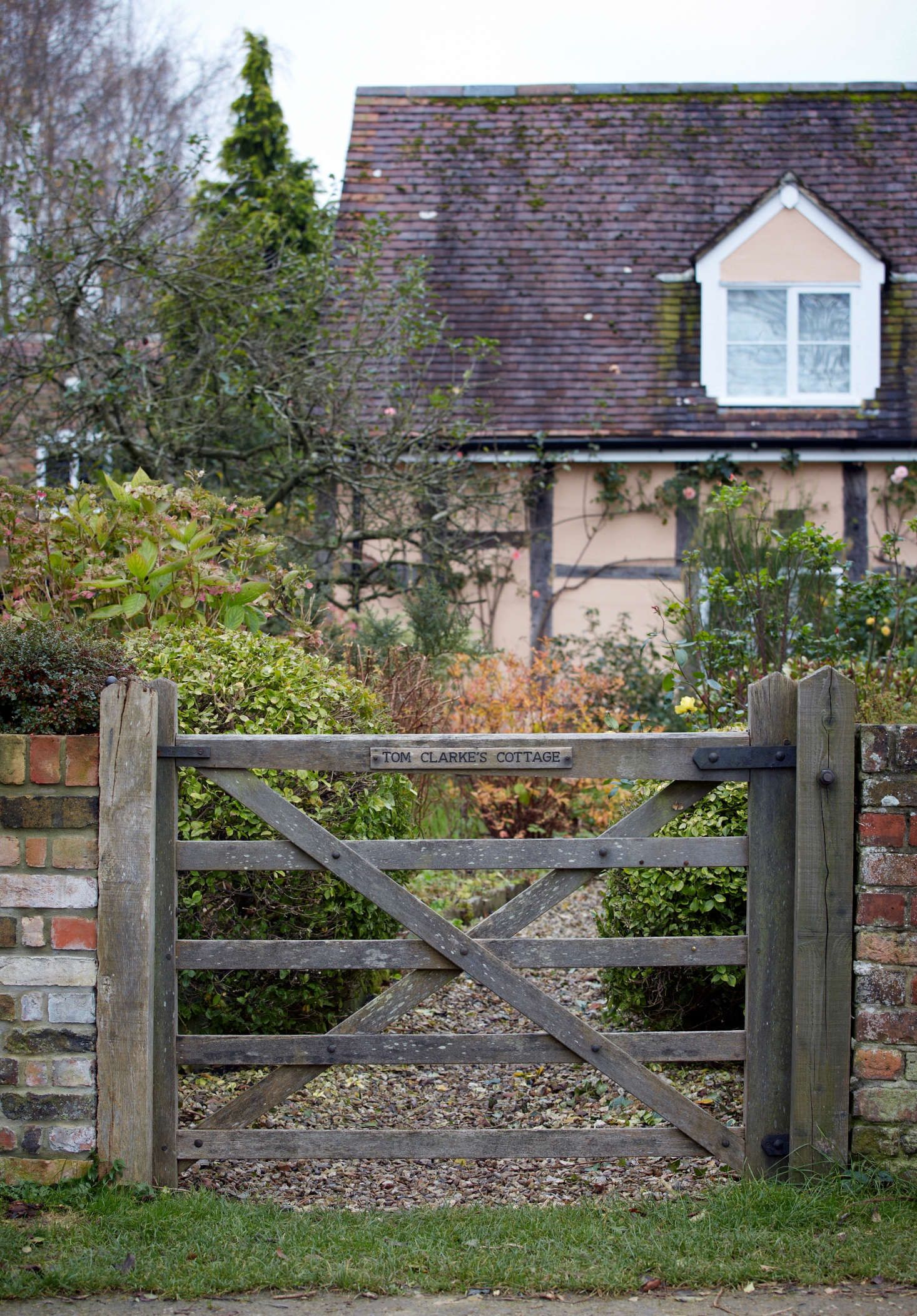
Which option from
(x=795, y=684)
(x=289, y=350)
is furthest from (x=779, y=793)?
(x=289, y=350)

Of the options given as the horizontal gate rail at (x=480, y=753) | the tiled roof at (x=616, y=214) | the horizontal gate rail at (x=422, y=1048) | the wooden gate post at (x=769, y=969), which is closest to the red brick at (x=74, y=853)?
the horizontal gate rail at (x=480, y=753)

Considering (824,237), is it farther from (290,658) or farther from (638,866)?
(638,866)

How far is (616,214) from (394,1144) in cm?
1218

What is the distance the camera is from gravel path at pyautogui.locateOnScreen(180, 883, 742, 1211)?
3646mm

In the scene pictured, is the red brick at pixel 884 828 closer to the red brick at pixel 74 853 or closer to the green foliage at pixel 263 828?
the green foliage at pixel 263 828

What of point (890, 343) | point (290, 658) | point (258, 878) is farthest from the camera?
point (890, 343)

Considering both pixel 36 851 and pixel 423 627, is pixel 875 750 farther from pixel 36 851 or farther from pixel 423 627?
pixel 423 627

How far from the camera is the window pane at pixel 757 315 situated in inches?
502

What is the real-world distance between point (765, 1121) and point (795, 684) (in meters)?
1.27

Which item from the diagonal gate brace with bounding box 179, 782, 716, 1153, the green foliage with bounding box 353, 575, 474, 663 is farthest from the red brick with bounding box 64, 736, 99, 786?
the green foliage with bounding box 353, 575, 474, 663

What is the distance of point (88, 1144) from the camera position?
335 centimetres

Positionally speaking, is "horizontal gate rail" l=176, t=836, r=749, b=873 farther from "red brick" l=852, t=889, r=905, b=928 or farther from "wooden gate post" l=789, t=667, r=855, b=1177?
"red brick" l=852, t=889, r=905, b=928

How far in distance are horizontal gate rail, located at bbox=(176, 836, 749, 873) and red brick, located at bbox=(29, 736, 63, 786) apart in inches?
16.3

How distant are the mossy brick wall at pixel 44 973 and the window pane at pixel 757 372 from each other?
Result: 1057 cm
